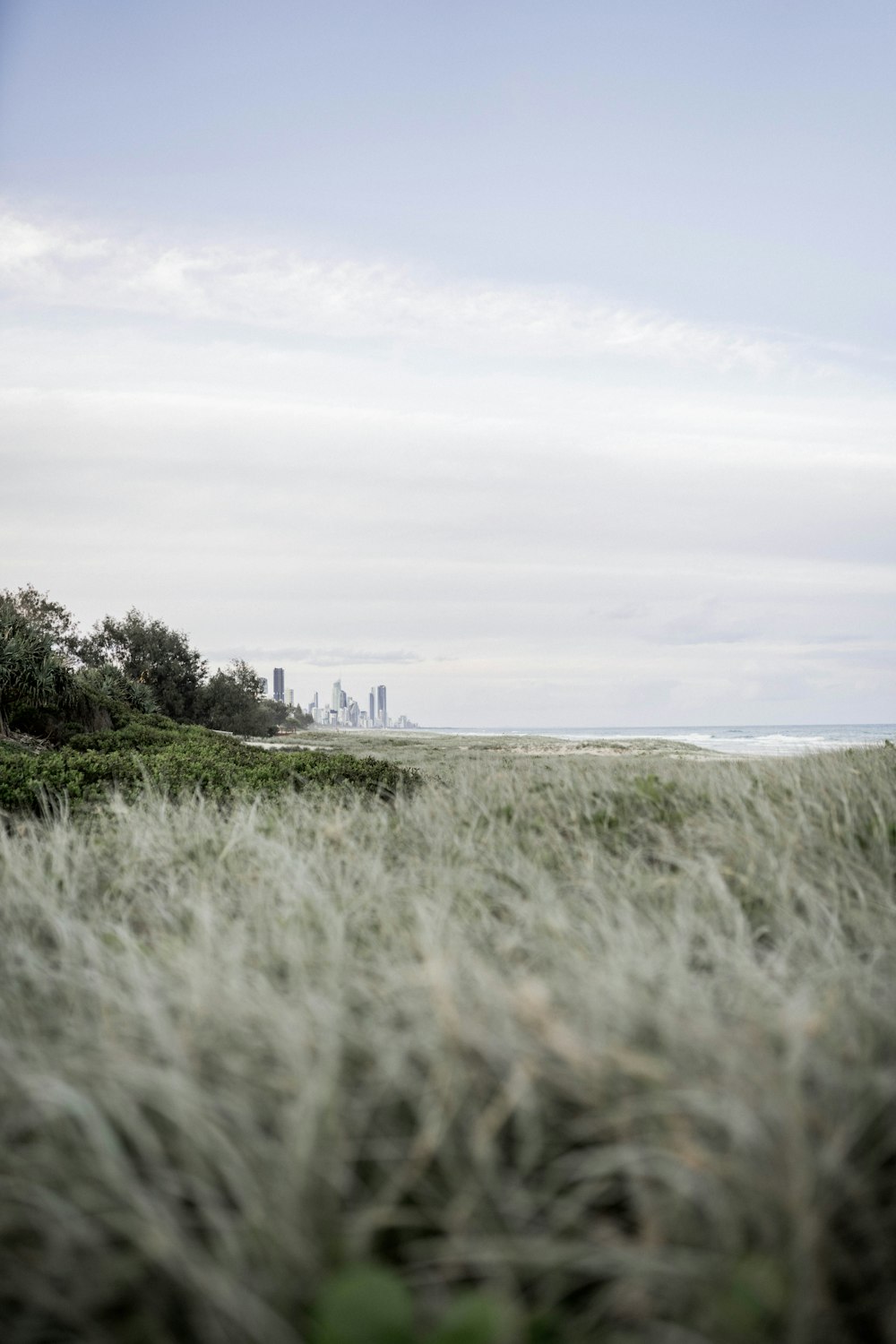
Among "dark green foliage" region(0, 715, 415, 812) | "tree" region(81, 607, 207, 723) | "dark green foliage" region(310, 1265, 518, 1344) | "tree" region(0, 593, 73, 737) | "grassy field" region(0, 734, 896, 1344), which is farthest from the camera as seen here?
"tree" region(81, 607, 207, 723)

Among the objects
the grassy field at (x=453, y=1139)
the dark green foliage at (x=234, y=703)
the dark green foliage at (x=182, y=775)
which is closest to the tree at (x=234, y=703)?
the dark green foliage at (x=234, y=703)

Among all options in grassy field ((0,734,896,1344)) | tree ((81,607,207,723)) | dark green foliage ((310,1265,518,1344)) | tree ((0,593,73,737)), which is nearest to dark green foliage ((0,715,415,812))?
grassy field ((0,734,896,1344))

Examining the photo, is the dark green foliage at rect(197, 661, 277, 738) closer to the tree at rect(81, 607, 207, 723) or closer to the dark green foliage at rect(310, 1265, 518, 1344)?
the tree at rect(81, 607, 207, 723)

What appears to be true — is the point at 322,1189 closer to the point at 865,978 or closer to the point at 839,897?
the point at 865,978

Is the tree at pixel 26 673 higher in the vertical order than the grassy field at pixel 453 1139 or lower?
higher

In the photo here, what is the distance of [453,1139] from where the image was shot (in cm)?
158

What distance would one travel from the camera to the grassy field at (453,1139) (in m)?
1.25

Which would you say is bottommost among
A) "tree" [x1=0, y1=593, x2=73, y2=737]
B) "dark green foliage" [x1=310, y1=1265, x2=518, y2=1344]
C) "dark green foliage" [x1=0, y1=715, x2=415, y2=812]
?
"dark green foliage" [x1=310, y1=1265, x2=518, y2=1344]

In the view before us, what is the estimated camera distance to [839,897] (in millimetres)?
3373

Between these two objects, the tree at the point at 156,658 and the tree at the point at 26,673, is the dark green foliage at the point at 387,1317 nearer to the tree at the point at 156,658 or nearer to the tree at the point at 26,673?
the tree at the point at 26,673

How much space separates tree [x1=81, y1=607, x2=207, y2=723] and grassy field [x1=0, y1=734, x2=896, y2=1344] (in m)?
28.5

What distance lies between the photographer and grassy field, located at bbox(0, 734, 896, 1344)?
1255 mm

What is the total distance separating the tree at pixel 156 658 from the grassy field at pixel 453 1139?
28.5 m

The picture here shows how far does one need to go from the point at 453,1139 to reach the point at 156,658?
30.6 m
